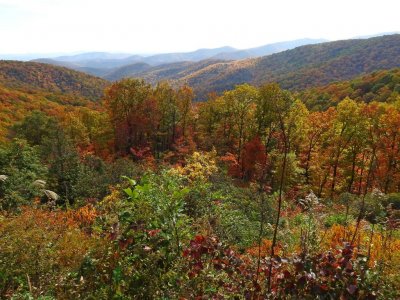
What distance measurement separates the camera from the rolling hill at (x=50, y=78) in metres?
131

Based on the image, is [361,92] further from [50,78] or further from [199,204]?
[50,78]

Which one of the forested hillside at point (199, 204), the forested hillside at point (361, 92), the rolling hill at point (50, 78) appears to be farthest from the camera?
the rolling hill at point (50, 78)

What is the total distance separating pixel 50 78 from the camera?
5487 inches

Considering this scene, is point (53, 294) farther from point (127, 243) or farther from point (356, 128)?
point (356, 128)

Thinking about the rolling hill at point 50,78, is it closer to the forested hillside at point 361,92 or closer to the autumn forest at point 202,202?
the autumn forest at point 202,202

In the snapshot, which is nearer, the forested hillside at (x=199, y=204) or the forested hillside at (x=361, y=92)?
the forested hillside at (x=199, y=204)

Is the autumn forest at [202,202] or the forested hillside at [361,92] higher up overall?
the autumn forest at [202,202]

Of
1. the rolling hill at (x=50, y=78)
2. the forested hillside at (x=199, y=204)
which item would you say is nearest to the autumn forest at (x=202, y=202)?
the forested hillside at (x=199, y=204)

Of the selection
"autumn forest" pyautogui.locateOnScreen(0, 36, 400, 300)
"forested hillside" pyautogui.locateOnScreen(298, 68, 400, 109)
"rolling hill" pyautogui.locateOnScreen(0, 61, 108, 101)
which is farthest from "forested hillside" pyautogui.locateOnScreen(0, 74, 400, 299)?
"rolling hill" pyautogui.locateOnScreen(0, 61, 108, 101)

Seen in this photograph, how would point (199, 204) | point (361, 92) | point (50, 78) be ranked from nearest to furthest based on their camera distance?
point (199, 204) < point (361, 92) < point (50, 78)

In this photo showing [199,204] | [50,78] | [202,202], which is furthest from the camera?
[50,78]

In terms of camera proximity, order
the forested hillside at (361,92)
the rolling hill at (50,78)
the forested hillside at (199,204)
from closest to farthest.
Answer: the forested hillside at (199,204) → the forested hillside at (361,92) → the rolling hill at (50,78)

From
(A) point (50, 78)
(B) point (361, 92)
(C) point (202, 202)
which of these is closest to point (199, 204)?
(C) point (202, 202)

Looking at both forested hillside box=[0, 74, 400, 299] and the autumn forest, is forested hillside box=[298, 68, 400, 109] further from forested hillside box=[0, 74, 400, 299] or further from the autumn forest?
the autumn forest
